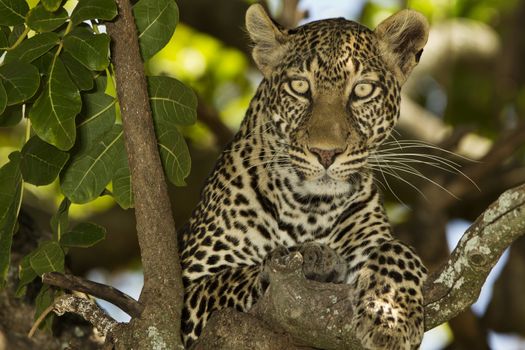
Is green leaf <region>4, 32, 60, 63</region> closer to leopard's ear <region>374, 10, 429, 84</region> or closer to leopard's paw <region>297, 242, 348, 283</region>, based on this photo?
leopard's paw <region>297, 242, 348, 283</region>

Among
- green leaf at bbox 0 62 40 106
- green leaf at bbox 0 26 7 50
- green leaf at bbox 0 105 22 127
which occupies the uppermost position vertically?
green leaf at bbox 0 26 7 50

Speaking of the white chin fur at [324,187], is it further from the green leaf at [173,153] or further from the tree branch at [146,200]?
the tree branch at [146,200]

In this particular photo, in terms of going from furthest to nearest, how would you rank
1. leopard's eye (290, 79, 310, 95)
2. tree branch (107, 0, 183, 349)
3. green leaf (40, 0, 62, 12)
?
leopard's eye (290, 79, 310, 95) → tree branch (107, 0, 183, 349) → green leaf (40, 0, 62, 12)

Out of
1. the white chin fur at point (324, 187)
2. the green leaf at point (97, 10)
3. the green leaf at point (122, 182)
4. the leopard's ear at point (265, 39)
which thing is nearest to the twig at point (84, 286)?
the green leaf at point (122, 182)

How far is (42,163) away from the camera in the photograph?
6113 mm

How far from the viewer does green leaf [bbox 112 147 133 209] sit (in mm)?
6465

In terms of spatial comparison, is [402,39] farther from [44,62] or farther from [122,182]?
[44,62]

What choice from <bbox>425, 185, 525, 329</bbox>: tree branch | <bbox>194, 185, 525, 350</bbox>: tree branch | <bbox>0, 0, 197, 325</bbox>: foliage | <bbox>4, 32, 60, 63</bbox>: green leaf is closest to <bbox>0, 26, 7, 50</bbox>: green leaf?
<bbox>0, 0, 197, 325</bbox>: foliage

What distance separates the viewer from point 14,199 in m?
6.30

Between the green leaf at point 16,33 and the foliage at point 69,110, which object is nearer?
the foliage at point 69,110

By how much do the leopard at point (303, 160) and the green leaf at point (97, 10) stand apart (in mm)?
1685

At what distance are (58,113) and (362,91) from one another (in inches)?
89.6

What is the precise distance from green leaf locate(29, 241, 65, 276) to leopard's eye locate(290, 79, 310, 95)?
1.90 m

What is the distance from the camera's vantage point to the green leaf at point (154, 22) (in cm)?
633
